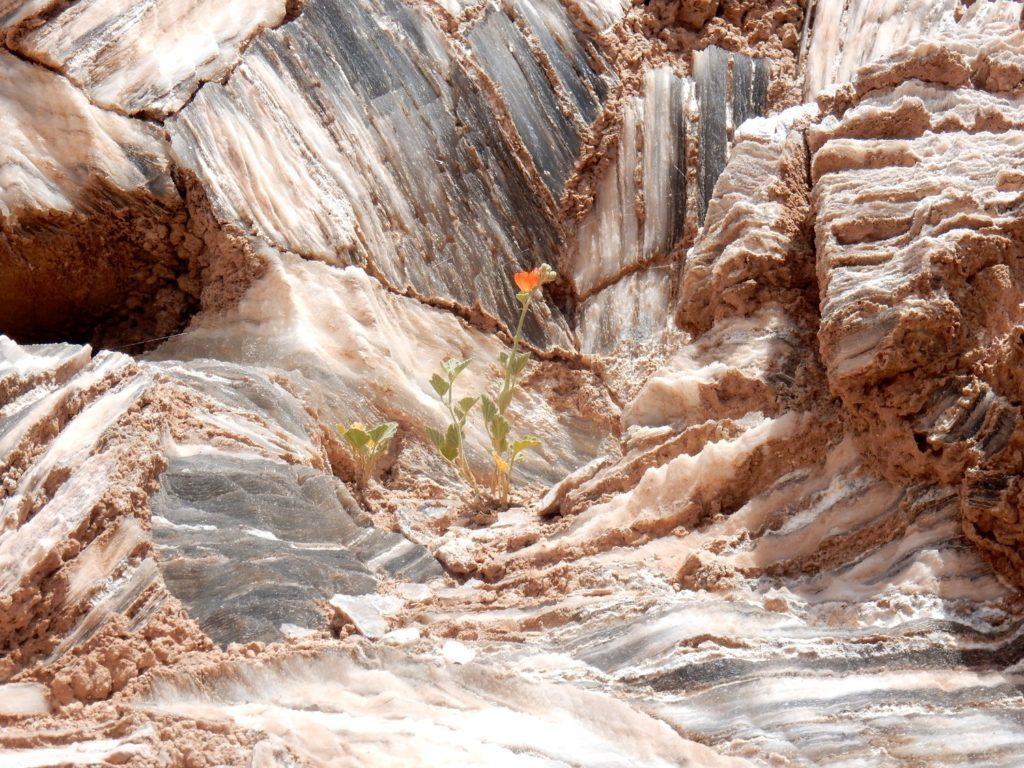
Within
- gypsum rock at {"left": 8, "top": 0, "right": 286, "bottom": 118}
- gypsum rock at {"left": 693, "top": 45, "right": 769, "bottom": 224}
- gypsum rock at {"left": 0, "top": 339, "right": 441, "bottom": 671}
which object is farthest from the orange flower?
gypsum rock at {"left": 8, "top": 0, "right": 286, "bottom": 118}

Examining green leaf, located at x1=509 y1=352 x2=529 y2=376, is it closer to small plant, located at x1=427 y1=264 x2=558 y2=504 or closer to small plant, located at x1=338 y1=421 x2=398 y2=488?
small plant, located at x1=427 y1=264 x2=558 y2=504

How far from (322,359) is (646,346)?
1.35m

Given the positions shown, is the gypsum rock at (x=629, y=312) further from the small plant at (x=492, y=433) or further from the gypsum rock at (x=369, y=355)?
the small plant at (x=492, y=433)

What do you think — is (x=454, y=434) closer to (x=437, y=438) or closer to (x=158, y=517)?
(x=437, y=438)

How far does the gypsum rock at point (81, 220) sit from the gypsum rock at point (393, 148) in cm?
20

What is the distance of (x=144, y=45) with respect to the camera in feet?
14.2

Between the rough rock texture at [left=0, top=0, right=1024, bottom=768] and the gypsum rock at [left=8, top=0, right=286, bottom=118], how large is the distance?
15mm

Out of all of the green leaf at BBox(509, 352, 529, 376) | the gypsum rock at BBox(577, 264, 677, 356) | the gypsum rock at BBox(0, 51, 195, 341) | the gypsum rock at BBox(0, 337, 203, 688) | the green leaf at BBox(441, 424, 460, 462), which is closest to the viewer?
the gypsum rock at BBox(0, 337, 203, 688)

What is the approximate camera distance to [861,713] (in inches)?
84.8

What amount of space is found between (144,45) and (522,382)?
1.92 meters

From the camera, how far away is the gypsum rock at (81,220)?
3967 mm

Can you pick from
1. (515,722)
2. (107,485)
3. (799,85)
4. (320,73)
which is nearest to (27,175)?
(320,73)

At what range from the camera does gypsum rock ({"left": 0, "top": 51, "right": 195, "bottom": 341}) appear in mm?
3967

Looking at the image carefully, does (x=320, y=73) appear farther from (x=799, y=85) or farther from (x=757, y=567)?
(x=757, y=567)
